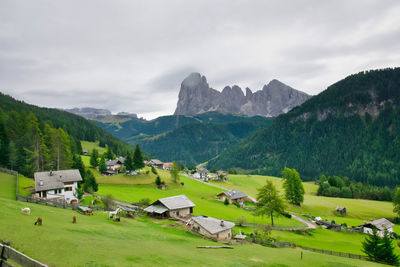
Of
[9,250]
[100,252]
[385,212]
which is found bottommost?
[385,212]

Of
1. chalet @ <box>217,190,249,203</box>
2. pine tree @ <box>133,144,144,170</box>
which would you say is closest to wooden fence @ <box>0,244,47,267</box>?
chalet @ <box>217,190,249,203</box>

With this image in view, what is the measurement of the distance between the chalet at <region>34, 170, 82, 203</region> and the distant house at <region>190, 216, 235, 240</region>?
30540 millimetres

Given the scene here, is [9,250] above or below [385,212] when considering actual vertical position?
above

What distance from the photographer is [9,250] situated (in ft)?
35.2

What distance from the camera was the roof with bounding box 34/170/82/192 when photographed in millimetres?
51688

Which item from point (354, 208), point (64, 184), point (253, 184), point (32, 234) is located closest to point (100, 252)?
point (32, 234)

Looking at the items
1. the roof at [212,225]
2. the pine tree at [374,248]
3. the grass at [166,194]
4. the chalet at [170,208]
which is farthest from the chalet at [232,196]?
the pine tree at [374,248]

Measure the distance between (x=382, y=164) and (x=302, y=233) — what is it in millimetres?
179561

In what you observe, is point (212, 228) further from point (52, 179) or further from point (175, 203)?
point (52, 179)

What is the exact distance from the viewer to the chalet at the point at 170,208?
54.7 meters

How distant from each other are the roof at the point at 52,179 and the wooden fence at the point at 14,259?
46.6 metres

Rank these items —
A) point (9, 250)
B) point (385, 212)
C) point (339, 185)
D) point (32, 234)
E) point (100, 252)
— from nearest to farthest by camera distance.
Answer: point (9, 250), point (100, 252), point (32, 234), point (385, 212), point (339, 185)

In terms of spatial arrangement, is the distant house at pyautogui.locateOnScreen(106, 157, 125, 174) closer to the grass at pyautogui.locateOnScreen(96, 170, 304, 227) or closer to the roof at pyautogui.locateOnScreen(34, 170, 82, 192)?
the grass at pyautogui.locateOnScreen(96, 170, 304, 227)

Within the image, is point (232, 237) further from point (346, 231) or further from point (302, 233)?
point (346, 231)
